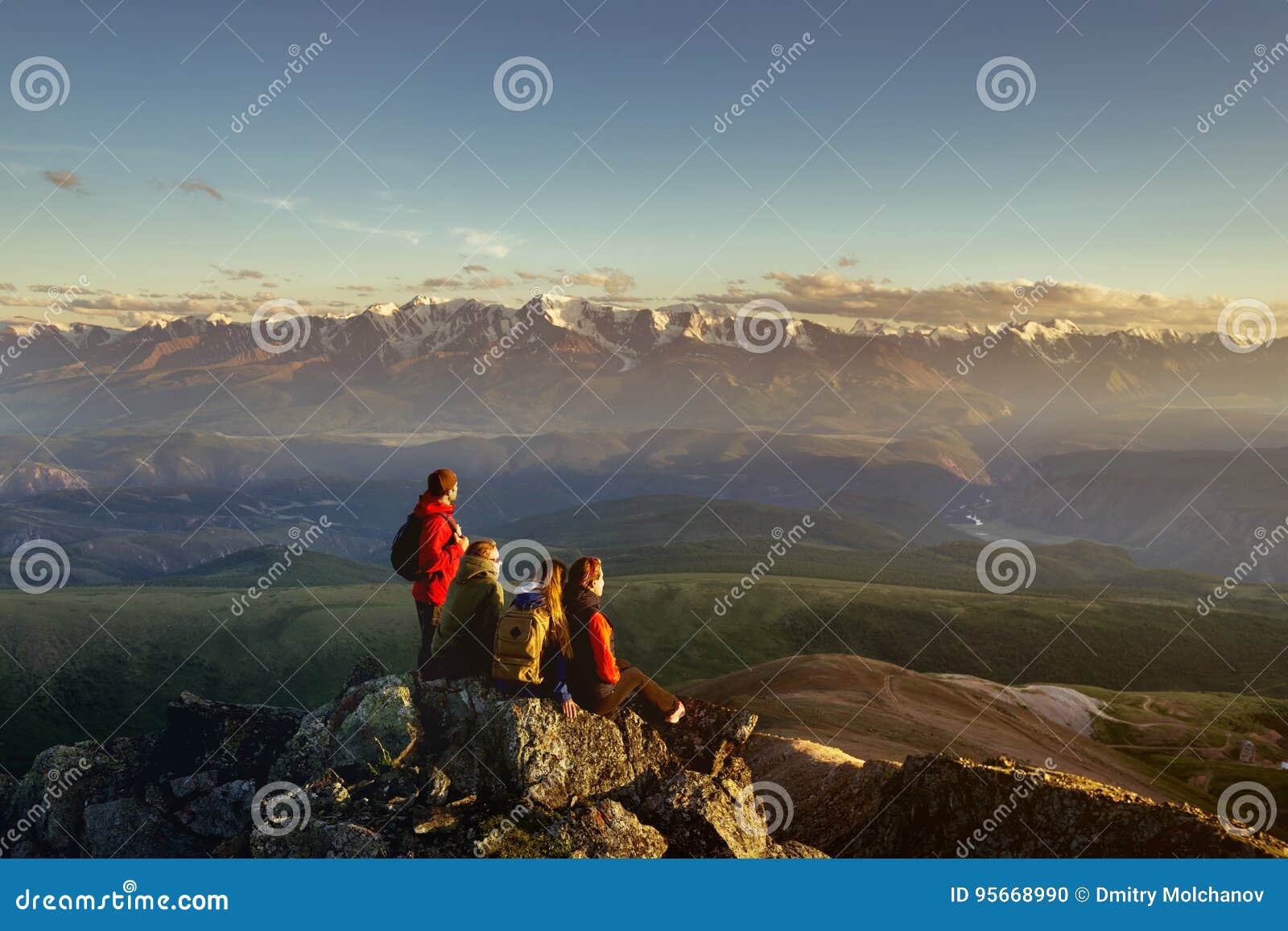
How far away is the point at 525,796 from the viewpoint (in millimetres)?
16641

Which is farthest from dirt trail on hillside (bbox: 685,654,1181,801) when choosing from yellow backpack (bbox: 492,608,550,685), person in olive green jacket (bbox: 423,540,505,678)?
yellow backpack (bbox: 492,608,550,685)

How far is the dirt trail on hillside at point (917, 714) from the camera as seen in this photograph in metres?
41.2

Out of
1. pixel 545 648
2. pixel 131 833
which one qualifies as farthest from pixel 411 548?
pixel 131 833

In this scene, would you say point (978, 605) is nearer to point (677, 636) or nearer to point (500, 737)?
point (677, 636)

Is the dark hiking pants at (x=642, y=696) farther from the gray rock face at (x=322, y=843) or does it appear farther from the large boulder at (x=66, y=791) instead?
the large boulder at (x=66, y=791)

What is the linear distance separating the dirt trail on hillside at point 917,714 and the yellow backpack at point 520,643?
17.2 metres

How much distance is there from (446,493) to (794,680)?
58055mm

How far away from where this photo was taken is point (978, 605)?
182875mm

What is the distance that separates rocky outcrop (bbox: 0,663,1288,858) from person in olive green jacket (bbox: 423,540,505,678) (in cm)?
49

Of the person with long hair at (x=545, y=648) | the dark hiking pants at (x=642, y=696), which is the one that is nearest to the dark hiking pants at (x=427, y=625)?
the person with long hair at (x=545, y=648)

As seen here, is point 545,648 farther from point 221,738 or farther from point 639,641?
point 639,641

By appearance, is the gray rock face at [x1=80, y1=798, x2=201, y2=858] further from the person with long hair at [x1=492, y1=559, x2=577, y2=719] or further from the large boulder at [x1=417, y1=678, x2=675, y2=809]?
the person with long hair at [x1=492, y1=559, x2=577, y2=719]

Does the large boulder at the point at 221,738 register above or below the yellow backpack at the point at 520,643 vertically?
below

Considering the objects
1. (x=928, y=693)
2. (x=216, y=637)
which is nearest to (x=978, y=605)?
(x=928, y=693)
